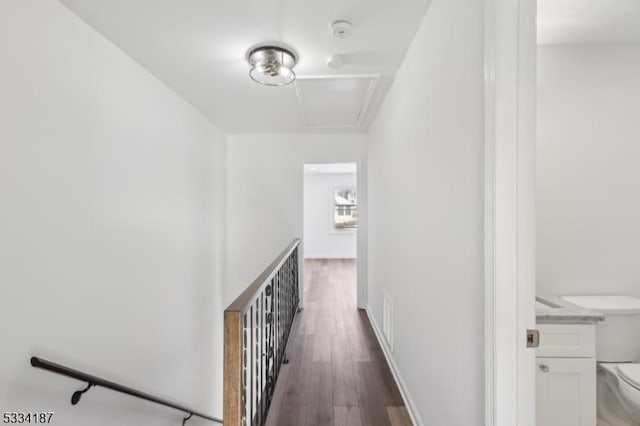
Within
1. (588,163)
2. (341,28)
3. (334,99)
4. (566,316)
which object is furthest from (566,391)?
(334,99)

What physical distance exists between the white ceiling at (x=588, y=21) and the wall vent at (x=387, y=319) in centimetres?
221

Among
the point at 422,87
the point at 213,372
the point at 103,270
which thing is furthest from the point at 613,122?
the point at 213,372

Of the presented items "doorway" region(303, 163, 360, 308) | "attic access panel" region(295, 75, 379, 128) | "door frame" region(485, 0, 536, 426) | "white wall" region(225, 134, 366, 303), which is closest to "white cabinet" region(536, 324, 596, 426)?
"door frame" region(485, 0, 536, 426)

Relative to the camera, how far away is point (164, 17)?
168cm

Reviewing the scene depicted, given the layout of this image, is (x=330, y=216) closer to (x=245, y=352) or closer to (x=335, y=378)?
(x=335, y=378)

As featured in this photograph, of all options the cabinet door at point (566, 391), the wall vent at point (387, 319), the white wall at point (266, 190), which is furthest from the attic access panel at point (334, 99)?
the cabinet door at point (566, 391)

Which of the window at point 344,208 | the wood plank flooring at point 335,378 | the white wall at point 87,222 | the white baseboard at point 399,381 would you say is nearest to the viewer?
the white wall at point 87,222

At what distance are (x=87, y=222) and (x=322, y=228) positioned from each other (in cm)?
685

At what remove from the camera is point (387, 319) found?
2.71 m

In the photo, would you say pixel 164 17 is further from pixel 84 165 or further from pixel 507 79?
pixel 507 79

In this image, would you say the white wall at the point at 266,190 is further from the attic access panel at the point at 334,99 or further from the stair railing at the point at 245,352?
the stair railing at the point at 245,352

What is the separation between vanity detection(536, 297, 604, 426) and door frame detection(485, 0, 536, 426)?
2.12 feet

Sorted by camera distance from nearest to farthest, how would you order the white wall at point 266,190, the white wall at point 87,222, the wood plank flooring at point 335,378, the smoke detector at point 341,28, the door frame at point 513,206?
the door frame at point 513,206
the white wall at point 87,222
the smoke detector at point 341,28
the wood plank flooring at point 335,378
the white wall at point 266,190

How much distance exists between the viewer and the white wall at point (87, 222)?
4.39 ft
